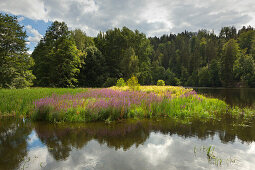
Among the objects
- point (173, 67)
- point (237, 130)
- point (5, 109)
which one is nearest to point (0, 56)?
point (5, 109)

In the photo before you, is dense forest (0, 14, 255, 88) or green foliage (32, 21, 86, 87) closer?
dense forest (0, 14, 255, 88)

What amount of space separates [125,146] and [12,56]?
2291 cm

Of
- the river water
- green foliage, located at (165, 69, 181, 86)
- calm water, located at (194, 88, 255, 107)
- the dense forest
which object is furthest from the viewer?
green foliage, located at (165, 69, 181, 86)

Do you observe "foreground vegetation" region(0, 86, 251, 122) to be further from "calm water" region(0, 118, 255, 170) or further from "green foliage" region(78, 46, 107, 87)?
"green foliage" region(78, 46, 107, 87)

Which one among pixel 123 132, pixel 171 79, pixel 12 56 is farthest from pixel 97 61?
pixel 171 79

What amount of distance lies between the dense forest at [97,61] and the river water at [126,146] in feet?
60.1

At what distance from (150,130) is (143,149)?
1797 millimetres

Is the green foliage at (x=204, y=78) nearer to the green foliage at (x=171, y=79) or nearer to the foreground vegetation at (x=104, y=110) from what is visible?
the green foliage at (x=171, y=79)

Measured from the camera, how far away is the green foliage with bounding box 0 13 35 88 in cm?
1986

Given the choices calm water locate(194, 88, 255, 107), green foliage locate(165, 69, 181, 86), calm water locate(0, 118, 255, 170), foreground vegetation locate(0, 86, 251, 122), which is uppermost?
green foliage locate(165, 69, 181, 86)

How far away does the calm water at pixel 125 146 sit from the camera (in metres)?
3.59

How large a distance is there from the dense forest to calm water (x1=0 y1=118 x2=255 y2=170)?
18.3m

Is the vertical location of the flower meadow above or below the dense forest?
below

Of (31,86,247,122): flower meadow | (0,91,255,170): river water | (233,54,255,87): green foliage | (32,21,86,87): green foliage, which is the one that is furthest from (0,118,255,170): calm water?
(233,54,255,87): green foliage
